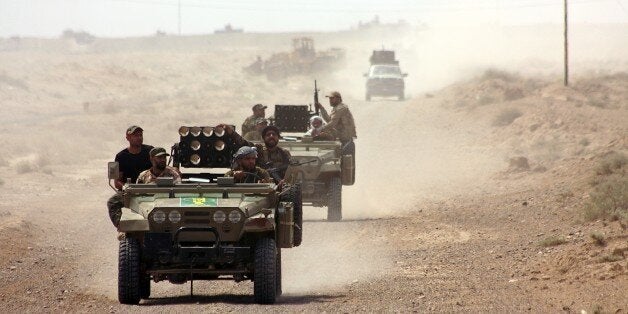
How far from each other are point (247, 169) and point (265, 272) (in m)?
1.54

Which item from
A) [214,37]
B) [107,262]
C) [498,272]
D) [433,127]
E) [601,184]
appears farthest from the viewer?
[214,37]

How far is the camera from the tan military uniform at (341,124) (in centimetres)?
2158

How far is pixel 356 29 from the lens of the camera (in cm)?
19538

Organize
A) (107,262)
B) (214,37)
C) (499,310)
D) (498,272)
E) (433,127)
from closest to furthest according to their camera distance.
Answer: (499,310) → (498,272) → (107,262) → (433,127) → (214,37)

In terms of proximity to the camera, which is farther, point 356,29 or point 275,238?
point 356,29

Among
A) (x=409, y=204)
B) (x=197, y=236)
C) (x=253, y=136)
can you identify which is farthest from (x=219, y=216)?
(x=409, y=204)

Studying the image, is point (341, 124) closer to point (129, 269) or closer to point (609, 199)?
point (609, 199)

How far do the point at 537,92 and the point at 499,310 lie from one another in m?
36.0

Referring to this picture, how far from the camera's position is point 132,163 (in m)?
13.5

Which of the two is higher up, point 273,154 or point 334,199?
point 273,154

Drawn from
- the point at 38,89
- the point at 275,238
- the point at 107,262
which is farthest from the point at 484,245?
the point at 38,89

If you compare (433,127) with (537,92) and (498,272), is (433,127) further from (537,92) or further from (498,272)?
(498,272)

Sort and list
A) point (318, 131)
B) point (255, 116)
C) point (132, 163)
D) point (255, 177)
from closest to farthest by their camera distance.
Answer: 1. point (255, 177)
2. point (132, 163)
3. point (255, 116)
4. point (318, 131)

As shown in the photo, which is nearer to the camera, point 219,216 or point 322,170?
point 219,216
